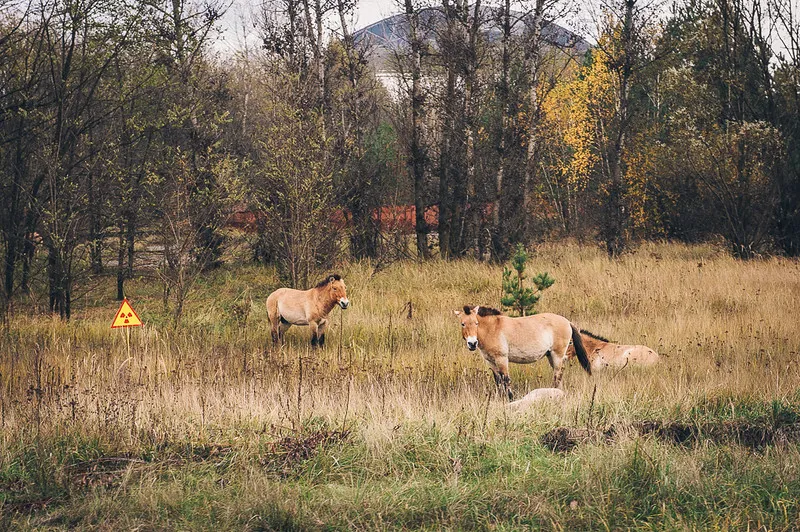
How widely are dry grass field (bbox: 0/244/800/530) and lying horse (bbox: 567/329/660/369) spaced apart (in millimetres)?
215

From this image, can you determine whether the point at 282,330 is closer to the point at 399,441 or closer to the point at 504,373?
the point at 504,373

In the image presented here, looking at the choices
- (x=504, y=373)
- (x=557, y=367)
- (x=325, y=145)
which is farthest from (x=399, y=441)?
(x=325, y=145)

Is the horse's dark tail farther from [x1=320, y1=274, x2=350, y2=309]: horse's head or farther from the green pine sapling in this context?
[x1=320, y1=274, x2=350, y2=309]: horse's head

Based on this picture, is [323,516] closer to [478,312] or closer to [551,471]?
[551,471]

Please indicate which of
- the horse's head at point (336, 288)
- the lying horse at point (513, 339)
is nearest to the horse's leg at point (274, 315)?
the horse's head at point (336, 288)

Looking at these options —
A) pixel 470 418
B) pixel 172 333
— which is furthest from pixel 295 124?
pixel 470 418

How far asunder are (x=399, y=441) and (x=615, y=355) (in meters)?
4.33

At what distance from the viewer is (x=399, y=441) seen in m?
6.25

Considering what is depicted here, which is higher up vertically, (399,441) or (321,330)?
(321,330)

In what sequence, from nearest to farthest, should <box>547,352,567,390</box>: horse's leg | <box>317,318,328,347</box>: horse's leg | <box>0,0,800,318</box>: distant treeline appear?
1. <box>547,352,567,390</box>: horse's leg
2. <box>317,318,328,347</box>: horse's leg
3. <box>0,0,800,318</box>: distant treeline

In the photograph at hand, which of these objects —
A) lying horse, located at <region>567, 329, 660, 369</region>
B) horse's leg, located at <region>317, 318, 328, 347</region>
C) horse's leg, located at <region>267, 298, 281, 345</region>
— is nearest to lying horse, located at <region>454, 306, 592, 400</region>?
lying horse, located at <region>567, 329, 660, 369</region>

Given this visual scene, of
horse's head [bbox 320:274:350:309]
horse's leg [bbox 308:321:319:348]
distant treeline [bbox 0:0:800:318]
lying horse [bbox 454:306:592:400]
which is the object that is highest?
distant treeline [bbox 0:0:800:318]

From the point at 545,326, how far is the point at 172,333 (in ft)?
21.5

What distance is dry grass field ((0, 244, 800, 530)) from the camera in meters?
4.98
